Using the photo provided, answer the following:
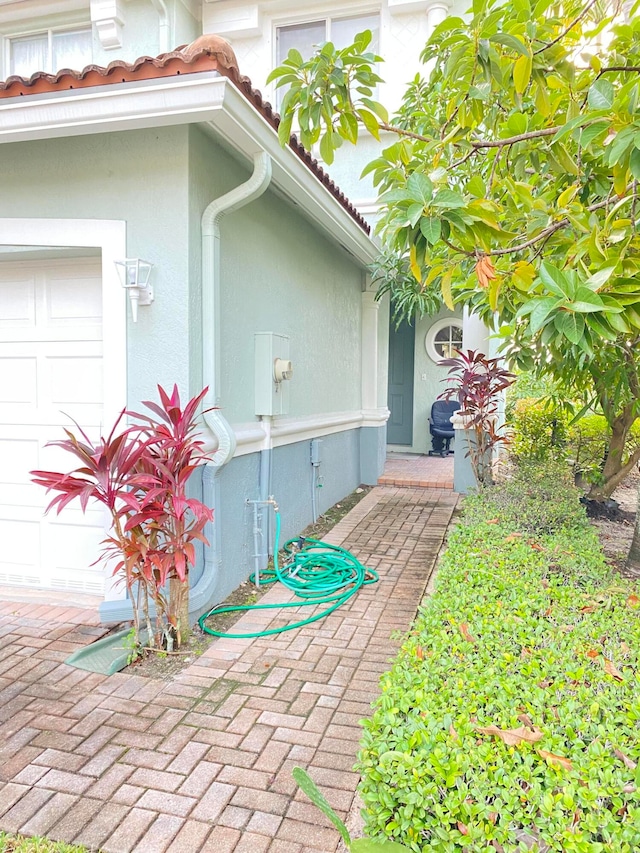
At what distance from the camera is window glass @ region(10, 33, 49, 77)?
29.6 feet

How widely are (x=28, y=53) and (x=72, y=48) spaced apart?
69 centimetres

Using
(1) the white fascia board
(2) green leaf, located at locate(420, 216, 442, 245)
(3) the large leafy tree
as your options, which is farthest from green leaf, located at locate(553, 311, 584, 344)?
(1) the white fascia board

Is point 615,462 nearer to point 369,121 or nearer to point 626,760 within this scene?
point 369,121

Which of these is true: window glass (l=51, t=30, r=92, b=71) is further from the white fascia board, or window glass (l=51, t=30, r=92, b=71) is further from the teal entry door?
the teal entry door

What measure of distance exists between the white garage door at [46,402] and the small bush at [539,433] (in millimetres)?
5747

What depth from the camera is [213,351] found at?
409cm

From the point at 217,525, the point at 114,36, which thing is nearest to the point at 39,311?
the point at 217,525

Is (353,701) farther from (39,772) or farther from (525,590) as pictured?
(39,772)

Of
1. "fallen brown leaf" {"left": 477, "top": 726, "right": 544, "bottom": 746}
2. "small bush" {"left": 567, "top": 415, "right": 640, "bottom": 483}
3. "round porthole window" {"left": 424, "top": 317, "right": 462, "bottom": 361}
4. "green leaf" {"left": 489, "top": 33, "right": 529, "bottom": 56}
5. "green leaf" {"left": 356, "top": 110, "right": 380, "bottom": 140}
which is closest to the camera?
"fallen brown leaf" {"left": 477, "top": 726, "right": 544, "bottom": 746}

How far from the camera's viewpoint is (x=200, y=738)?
2.80 metres

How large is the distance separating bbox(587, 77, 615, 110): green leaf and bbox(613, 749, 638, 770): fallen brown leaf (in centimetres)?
223

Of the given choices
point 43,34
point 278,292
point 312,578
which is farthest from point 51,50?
point 312,578

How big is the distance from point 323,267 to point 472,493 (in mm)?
3240

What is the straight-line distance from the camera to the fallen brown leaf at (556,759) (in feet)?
5.38
